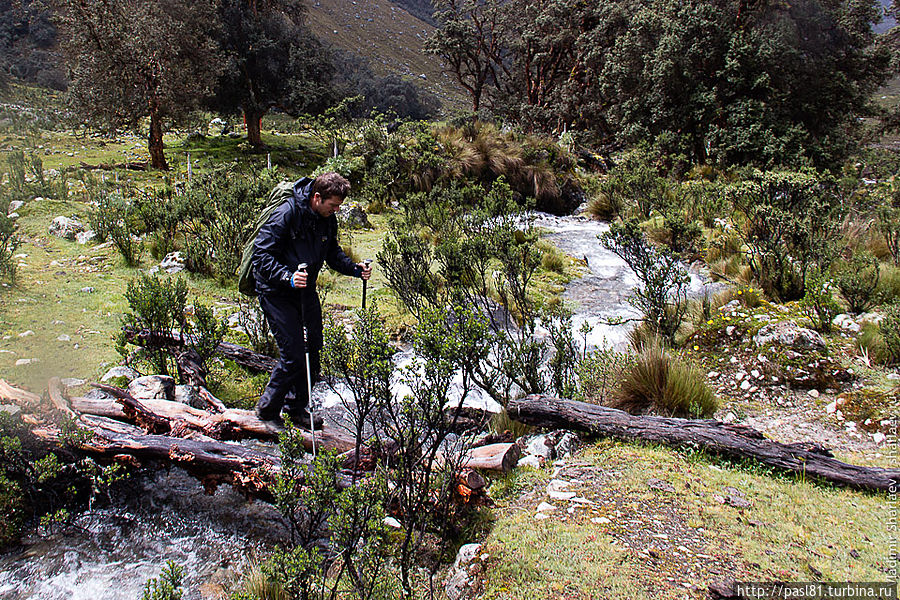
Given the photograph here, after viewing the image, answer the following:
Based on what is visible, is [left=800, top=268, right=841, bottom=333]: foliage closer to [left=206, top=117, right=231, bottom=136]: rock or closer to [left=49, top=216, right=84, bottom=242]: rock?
[left=49, top=216, right=84, bottom=242]: rock

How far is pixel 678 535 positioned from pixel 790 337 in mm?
3382

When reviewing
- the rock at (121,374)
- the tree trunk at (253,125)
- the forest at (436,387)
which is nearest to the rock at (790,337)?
the forest at (436,387)

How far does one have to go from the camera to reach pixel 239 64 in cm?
2003

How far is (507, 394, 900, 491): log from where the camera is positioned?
10.1 ft

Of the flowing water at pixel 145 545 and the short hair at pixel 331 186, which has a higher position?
the short hair at pixel 331 186

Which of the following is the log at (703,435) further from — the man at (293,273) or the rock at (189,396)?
the rock at (189,396)

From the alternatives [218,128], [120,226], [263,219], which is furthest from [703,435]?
[218,128]

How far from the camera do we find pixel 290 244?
13.1 feet

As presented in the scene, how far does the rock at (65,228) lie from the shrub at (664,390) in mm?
9402

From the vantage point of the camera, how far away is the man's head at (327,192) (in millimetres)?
3834

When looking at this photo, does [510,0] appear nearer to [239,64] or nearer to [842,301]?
[239,64]

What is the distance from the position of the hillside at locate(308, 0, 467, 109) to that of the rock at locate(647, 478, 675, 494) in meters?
77.5

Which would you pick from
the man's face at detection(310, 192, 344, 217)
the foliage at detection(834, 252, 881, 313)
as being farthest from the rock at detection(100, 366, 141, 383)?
the foliage at detection(834, 252, 881, 313)

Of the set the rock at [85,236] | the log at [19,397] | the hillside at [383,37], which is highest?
the hillside at [383,37]
